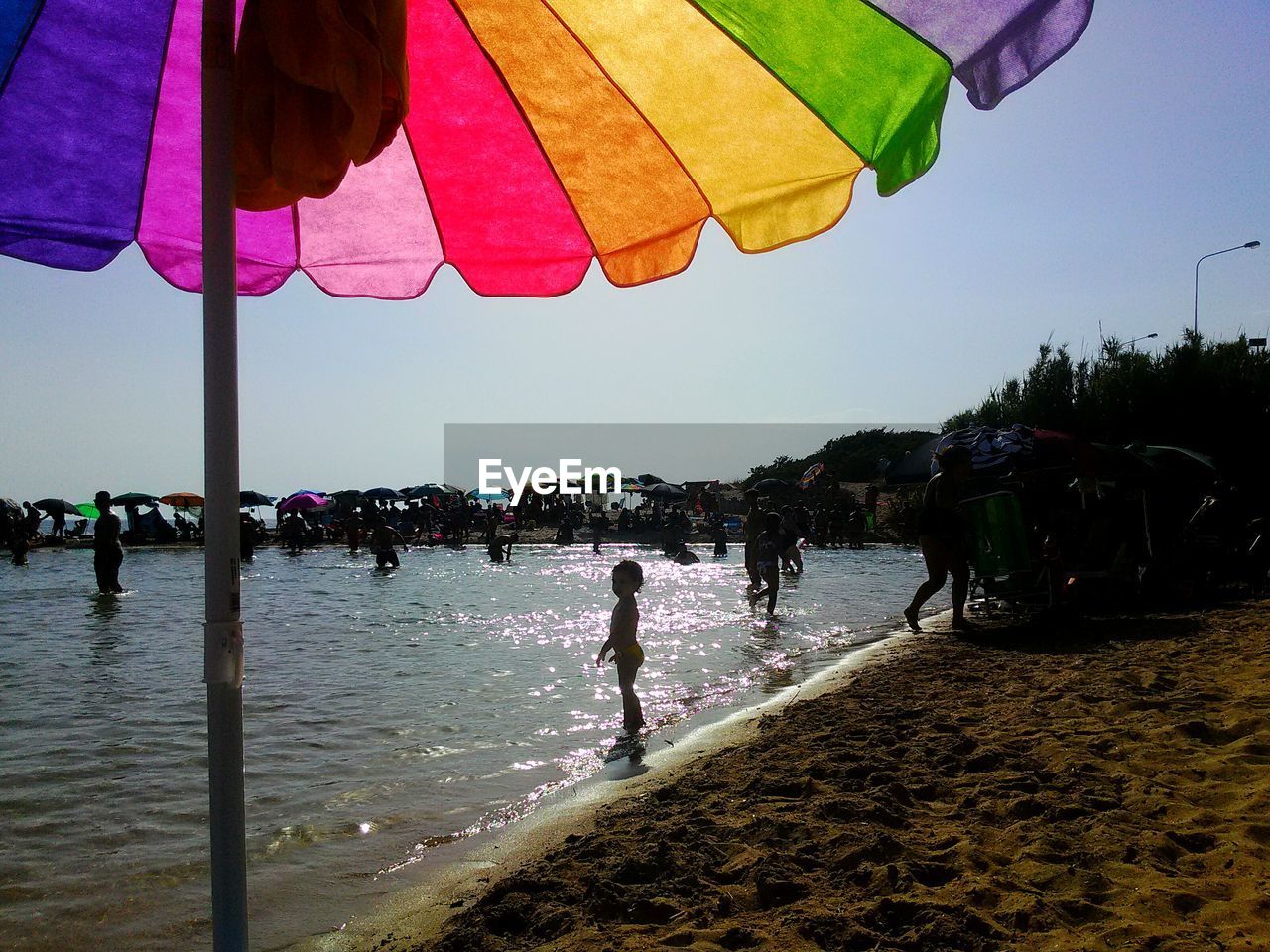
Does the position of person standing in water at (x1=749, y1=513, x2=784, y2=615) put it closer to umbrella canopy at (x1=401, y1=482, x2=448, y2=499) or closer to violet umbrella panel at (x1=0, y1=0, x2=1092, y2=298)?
violet umbrella panel at (x1=0, y1=0, x2=1092, y2=298)

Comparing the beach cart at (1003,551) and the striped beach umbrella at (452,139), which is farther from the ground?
the striped beach umbrella at (452,139)

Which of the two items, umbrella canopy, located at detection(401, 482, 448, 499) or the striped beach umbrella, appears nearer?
the striped beach umbrella

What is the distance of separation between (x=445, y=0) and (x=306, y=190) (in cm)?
79

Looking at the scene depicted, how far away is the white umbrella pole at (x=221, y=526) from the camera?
1794 mm

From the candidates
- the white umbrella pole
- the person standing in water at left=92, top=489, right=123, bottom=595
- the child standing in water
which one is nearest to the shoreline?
the child standing in water

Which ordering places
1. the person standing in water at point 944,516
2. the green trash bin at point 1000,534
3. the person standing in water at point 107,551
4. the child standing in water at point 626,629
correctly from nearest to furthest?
the child standing in water at point 626,629, the person standing in water at point 944,516, the green trash bin at point 1000,534, the person standing in water at point 107,551

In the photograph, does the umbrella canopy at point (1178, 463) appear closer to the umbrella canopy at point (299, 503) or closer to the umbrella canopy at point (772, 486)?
the umbrella canopy at point (772, 486)

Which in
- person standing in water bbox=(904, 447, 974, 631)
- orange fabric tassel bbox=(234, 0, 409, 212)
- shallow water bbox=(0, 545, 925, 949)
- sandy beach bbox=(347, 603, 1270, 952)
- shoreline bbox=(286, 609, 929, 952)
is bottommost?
shallow water bbox=(0, 545, 925, 949)

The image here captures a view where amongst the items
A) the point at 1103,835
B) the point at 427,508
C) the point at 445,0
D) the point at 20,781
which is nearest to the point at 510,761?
the point at 20,781

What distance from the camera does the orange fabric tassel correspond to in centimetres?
185

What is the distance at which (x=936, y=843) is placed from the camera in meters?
3.37

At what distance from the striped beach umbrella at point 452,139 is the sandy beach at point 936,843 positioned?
5.56 ft

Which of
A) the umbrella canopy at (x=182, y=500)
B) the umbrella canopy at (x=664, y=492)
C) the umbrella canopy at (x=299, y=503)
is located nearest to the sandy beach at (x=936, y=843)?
the umbrella canopy at (x=299, y=503)

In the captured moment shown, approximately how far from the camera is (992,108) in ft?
6.70
